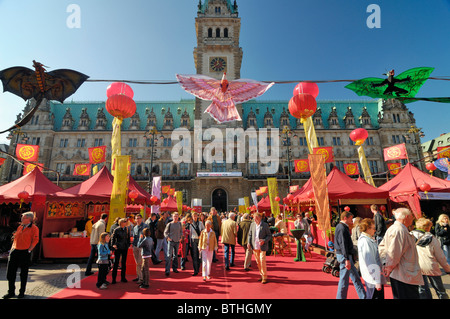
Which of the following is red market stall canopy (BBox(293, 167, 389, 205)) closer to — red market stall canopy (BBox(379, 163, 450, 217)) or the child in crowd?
red market stall canopy (BBox(379, 163, 450, 217))

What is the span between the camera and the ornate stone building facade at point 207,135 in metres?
34.3

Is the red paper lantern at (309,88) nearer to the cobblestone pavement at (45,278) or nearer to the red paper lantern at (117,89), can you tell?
the red paper lantern at (117,89)

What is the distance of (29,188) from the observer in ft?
32.3

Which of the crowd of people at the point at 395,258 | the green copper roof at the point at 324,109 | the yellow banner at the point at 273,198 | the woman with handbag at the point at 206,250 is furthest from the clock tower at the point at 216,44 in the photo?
the crowd of people at the point at 395,258

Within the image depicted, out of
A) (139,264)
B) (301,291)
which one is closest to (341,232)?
(301,291)

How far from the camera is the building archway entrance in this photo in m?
33.9

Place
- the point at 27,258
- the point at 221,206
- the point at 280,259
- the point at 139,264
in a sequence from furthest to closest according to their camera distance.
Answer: the point at 221,206, the point at 280,259, the point at 139,264, the point at 27,258

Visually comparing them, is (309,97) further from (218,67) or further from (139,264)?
(218,67)

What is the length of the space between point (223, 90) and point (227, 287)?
5712 mm

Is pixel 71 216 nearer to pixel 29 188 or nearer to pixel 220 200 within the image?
pixel 29 188

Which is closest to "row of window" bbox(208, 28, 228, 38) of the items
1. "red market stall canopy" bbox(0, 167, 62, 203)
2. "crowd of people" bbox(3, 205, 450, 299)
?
"red market stall canopy" bbox(0, 167, 62, 203)

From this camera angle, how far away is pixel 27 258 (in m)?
5.30
